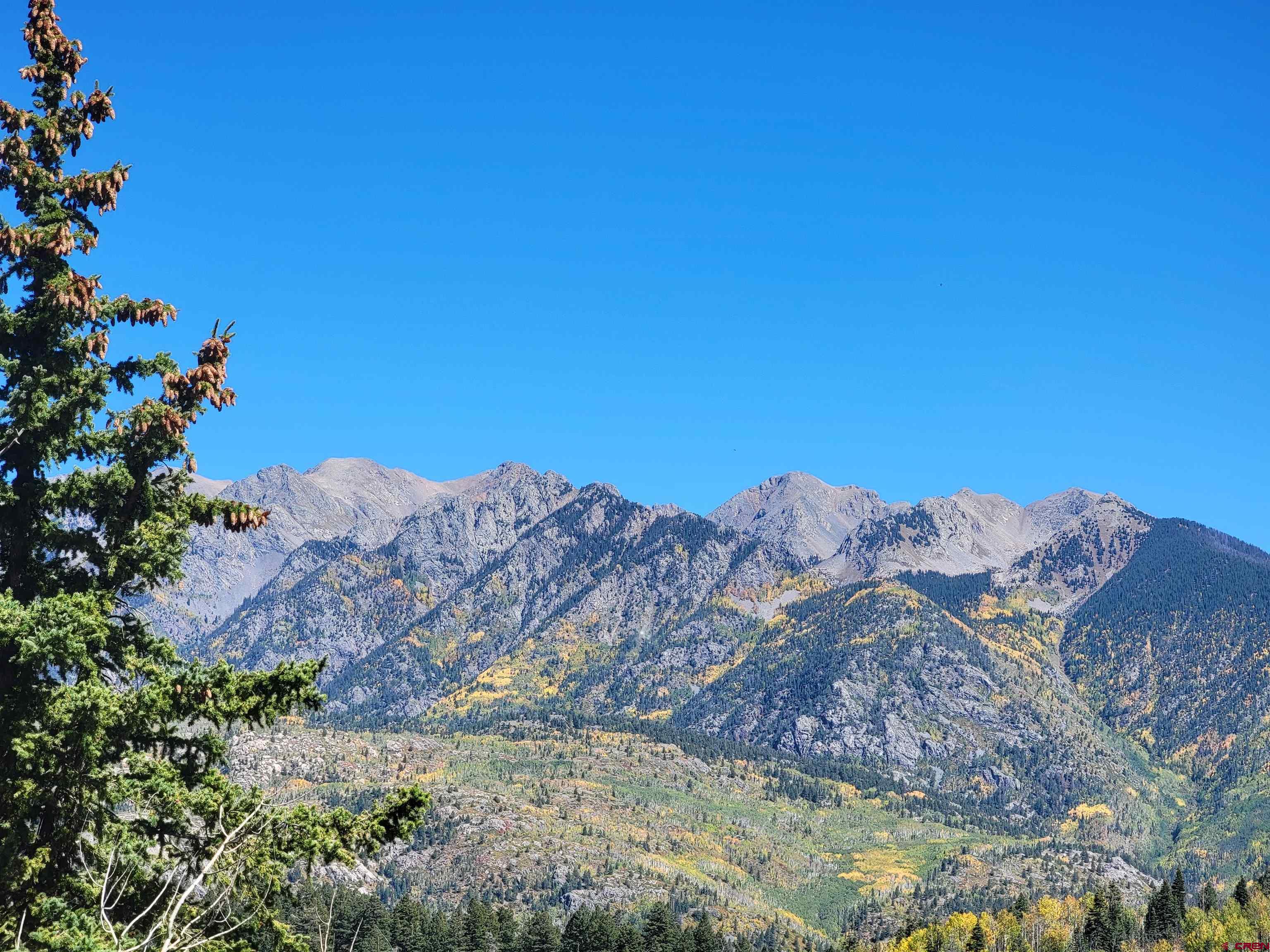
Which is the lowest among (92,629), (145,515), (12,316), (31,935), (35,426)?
(31,935)

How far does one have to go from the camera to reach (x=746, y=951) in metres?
177

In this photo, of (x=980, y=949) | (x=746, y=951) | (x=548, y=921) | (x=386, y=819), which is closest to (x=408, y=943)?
(x=548, y=921)

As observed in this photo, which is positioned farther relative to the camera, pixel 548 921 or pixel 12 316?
pixel 548 921

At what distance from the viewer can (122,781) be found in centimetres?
2375

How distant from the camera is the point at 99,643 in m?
24.2

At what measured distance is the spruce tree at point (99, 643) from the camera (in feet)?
76.0

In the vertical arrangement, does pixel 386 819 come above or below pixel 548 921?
above

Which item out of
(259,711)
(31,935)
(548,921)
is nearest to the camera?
(31,935)

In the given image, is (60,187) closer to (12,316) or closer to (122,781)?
(12,316)

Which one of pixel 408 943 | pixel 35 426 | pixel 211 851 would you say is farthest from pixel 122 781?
pixel 408 943

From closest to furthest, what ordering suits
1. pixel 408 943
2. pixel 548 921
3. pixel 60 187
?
1. pixel 60 187
2. pixel 408 943
3. pixel 548 921

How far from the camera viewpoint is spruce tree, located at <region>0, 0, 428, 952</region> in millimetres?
23156

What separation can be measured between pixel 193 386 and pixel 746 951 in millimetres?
171090

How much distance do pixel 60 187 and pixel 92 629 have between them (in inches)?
430
